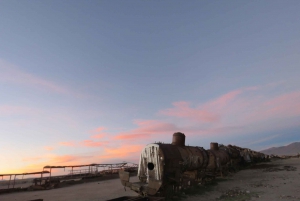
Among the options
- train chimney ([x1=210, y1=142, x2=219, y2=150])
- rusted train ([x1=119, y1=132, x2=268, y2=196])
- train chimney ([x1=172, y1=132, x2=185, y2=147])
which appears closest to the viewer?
rusted train ([x1=119, y1=132, x2=268, y2=196])

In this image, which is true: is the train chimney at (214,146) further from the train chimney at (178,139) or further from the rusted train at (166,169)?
the train chimney at (178,139)

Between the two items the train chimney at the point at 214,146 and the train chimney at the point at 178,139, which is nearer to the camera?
the train chimney at the point at 178,139

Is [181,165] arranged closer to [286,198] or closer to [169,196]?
[169,196]

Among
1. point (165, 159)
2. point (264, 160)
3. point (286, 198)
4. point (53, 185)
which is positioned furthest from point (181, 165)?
point (264, 160)

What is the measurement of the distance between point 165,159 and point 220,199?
4.31 meters

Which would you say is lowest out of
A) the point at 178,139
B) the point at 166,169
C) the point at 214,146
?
the point at 166,169

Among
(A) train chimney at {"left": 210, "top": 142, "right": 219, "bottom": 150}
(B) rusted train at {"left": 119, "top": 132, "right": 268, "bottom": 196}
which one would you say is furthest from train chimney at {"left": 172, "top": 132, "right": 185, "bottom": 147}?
(A) train chimney at {"left": 210, "top": 142, "right": 219, "bottom": 150}

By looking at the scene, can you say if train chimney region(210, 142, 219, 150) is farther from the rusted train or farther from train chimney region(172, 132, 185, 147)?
train chimney region(172, 132, 185, 147)

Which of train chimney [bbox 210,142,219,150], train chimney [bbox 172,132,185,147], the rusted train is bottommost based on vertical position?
the rusted train

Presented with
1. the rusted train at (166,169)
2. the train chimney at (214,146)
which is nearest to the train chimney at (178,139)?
the rusted train at (166,169)

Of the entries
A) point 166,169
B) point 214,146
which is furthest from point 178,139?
point 214,146

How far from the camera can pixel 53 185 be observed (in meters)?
24.8

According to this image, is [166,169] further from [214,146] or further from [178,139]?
[214,146]

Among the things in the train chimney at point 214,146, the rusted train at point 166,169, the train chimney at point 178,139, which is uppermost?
the train chimney at point 178,139
